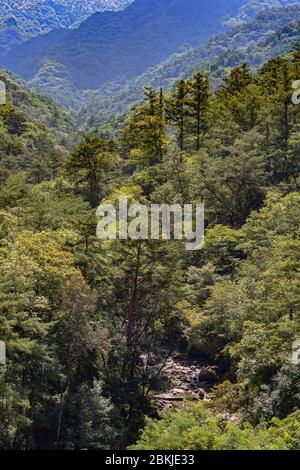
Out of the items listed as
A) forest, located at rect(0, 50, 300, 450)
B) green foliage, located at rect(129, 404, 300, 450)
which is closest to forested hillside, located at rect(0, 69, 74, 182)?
forest, located at rect(0, 50, 300, 450)

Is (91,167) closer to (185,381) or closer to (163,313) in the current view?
(163,313)

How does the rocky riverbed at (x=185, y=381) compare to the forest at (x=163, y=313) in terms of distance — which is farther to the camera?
the rocky riverbed at (x=185, y=381)

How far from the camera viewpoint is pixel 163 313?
86.7 feet

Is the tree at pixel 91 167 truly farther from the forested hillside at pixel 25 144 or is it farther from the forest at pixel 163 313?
the forested hillside at pixel 25 144

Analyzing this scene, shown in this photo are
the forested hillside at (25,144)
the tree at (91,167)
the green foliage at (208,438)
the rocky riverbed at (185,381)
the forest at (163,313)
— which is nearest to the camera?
the green foliage at (208,438)

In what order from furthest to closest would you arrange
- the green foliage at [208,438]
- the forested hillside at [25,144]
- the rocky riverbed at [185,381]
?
1. the forested hillside at [25,144]
2. the rocky riverbed at [185,381]
3. the green foliage at [208,438]

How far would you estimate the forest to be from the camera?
1734 cm

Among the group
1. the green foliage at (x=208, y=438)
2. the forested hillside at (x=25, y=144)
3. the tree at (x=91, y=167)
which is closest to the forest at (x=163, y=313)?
the green foliage at (x=208, y=438)

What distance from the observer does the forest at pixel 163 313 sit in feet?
56.9

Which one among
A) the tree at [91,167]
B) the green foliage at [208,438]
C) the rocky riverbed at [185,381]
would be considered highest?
the tree at [91,167]

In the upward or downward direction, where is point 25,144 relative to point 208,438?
upward

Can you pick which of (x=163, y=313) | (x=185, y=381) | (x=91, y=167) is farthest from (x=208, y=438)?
(x=91, y=167)

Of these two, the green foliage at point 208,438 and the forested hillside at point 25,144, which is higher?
the forested hillside at point 25,144

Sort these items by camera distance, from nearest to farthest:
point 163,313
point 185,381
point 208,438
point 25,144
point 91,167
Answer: point 208,438 < point 163,313 < point 185,381 < point 91,167 < point 25,144
